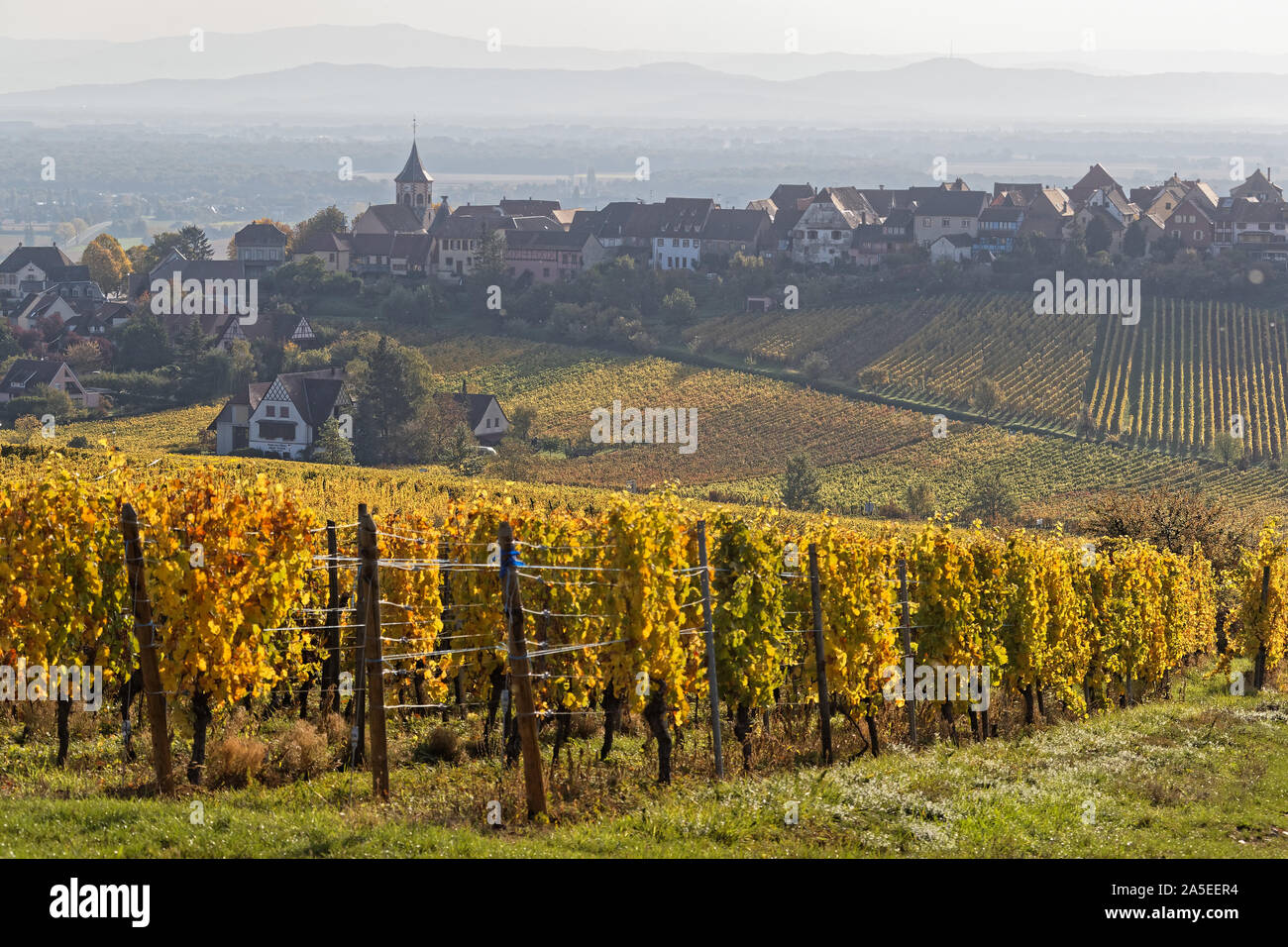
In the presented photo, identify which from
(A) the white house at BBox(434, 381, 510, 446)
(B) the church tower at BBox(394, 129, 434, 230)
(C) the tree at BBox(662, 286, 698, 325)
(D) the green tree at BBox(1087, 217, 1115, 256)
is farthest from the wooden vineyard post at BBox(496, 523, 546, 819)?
(B) the church tower at BBox(394, 129, 434, 230)

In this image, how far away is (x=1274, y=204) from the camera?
124m

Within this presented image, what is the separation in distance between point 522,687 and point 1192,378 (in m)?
91.4

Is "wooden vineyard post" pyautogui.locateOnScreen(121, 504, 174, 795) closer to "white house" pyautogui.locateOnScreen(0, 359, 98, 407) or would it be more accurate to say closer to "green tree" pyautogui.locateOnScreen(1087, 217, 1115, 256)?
"white house" pyautogui.locateOnScreen(0, 359, 98, 407)

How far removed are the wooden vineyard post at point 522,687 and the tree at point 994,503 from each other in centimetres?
5684

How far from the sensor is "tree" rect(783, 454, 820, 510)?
243ft

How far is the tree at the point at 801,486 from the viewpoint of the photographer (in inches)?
2921

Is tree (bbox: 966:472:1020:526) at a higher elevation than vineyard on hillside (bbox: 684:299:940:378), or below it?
below

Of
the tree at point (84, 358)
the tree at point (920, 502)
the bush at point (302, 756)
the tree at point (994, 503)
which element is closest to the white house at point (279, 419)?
the tree at point (84, 358)

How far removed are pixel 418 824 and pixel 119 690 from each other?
10.5 metres

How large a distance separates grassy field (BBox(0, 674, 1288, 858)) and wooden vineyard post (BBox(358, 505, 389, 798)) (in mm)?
426

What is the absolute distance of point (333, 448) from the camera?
8312cm

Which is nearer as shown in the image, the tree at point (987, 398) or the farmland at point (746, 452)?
the farmland at point (746, 452)

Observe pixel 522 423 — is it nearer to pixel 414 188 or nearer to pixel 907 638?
pixel 907 638

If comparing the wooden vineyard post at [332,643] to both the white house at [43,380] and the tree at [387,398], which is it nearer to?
the tree at [387,398]
